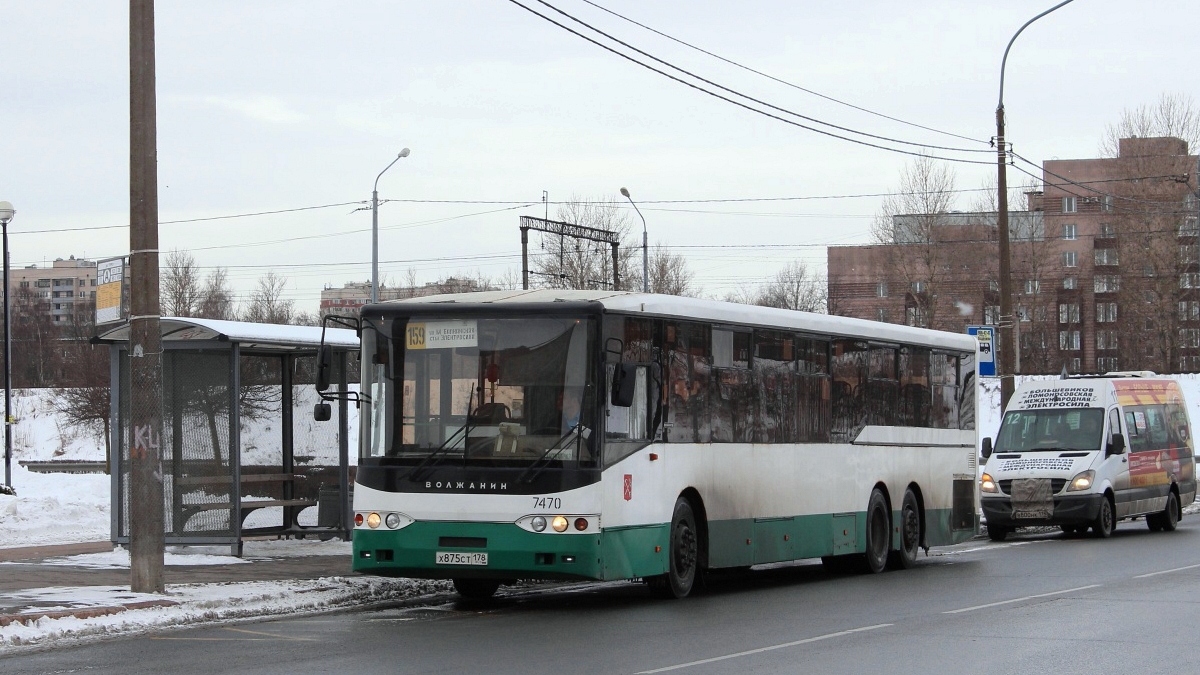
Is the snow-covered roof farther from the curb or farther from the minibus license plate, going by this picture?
the curb

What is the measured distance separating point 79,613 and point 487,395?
376cm

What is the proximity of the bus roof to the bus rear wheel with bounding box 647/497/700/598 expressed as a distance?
1853mm

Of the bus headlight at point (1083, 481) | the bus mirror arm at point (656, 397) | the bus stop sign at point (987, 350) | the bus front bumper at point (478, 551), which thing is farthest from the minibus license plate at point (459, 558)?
the bus stop sign at point (987, 350)

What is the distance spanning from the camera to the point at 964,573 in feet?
59.5

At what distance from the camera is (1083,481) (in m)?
24.7

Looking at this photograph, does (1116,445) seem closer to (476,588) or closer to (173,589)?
(476,588)

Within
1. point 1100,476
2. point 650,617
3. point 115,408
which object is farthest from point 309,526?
point 1100,476

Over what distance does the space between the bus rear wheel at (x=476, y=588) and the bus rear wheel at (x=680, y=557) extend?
1.59m

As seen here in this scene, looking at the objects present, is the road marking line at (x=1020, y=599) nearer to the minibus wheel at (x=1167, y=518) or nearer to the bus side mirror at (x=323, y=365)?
the bus side mirror at (x=323, y=365)

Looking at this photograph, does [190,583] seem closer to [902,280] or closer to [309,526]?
[309,526]

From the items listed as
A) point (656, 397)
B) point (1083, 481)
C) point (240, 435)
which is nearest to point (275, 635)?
point (656, 397)

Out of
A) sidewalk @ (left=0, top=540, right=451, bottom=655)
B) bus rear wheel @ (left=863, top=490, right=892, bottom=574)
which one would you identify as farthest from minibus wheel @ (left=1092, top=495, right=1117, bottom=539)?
sidewalk @ (left=0, top=540, right=451, bottom=655)

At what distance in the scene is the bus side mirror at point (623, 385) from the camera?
13.4 metres

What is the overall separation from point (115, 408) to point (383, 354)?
4.64 meters
